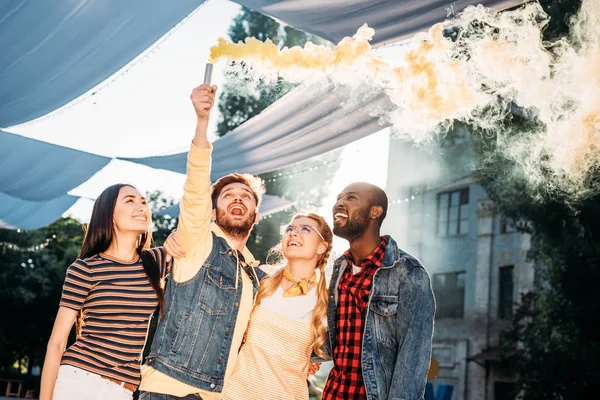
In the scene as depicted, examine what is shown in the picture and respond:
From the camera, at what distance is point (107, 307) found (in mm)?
3170

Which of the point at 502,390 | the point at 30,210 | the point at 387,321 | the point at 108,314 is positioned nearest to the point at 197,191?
the point at 108,314

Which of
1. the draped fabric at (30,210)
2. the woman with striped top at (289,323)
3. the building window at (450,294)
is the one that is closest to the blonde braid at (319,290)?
the woman with striped top at (289,323)

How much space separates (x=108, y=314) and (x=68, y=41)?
125 inches

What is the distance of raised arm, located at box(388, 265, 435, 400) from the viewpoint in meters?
3.11

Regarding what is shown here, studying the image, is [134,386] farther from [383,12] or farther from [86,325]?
[383,12]

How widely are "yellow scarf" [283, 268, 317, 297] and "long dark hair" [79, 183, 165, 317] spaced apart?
662 mm

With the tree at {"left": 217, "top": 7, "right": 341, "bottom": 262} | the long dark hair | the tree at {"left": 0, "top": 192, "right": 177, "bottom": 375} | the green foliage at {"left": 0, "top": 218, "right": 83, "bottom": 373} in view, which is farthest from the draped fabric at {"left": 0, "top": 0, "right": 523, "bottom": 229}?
the green foliage at {"left": 0, "top": 218, "right": 83, "bottom": 373}

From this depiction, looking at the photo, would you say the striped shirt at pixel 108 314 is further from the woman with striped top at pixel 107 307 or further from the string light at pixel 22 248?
the string light at pixel 22 248

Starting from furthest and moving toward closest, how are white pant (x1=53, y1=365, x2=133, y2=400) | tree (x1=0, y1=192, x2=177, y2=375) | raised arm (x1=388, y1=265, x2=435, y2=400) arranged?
tree (x1=0, y1=192, x2=177, y2=375) → raised arm (x1=388, y1=265, x2=435, y2=400) → white pant (x1=53, y1=365, x2=133, y2=400)

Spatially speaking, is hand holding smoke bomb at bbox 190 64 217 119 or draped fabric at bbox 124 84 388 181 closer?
hand holding smoke bomb at bbox 190 64 217 119

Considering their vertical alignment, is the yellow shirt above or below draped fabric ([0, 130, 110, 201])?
below

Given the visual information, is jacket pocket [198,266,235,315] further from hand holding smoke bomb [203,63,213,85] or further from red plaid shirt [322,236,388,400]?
hand holding smoke bomb [203,63,213,85]

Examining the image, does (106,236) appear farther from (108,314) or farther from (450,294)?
(450,294)

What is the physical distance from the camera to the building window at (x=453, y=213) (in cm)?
1981
